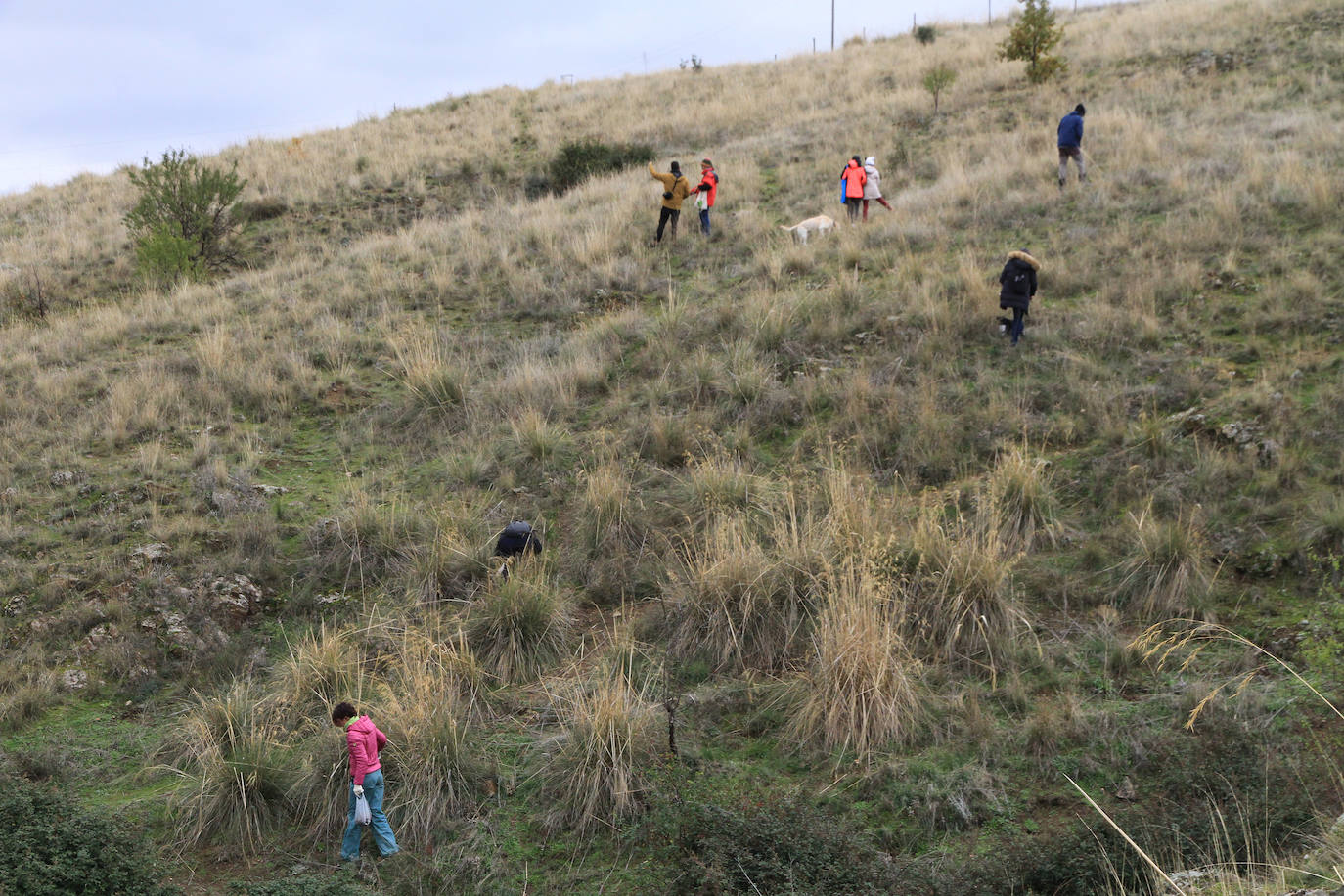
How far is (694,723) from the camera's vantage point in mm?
5887

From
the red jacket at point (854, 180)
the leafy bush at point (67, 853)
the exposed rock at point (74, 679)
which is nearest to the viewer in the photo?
the leafy bush at point (67, 853)

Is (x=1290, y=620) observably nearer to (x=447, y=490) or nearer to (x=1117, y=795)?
(x=1117, y=795)

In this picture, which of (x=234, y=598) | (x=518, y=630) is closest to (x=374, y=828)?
(x=518, y=630)

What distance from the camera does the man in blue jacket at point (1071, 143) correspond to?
46.6 ft

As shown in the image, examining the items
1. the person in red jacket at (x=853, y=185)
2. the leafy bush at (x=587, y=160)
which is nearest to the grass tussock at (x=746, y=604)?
the person in red jacket at (x=853, y=185)

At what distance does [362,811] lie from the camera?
5.10m

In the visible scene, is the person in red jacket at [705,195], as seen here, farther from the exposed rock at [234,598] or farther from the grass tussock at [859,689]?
the grass tussock at [859,689]

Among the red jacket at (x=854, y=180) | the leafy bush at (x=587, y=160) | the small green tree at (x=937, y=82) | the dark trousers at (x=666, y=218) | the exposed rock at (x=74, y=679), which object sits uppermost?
the small green tree at (x=937, y=82)

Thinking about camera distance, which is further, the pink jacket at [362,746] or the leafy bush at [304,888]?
the pink jacket at [362,746]

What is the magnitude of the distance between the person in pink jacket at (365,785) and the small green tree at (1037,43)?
2342cm

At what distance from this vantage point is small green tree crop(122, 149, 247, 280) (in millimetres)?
17156

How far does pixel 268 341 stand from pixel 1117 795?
1174 cm

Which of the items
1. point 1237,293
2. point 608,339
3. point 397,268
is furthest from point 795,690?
point 397,268

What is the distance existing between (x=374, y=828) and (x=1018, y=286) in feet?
26.9
